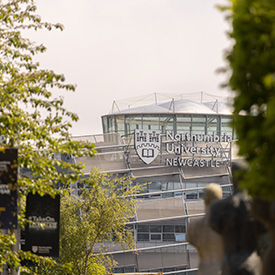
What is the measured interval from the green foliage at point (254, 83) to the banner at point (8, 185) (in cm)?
731

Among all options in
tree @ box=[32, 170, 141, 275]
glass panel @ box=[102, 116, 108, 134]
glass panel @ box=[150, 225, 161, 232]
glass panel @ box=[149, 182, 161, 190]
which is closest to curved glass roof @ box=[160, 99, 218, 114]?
glass panel @ box=[102, 116, 108, 134]

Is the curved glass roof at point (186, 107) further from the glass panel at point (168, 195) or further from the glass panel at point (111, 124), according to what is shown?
the glass panel at point (168, 195)

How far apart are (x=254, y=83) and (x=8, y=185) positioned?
759cm

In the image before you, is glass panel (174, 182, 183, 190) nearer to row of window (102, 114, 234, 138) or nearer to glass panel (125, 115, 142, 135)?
row of window (102, 114, 234, 138)

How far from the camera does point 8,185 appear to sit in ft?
41.5

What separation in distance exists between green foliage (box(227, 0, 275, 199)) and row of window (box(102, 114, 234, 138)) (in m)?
48.3

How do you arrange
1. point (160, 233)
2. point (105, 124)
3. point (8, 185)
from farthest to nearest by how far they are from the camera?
point (105, 124)
point (160, 233)
point (8, 185)

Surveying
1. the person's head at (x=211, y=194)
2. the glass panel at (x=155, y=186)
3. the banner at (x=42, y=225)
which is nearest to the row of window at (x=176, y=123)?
the glass panel at (x=155, y=186)

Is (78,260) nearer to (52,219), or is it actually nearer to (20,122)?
(52,219)

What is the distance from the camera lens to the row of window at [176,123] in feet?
179

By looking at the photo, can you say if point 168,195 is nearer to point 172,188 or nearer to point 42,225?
point 172,188

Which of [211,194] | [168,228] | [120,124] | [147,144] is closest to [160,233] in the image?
[168,228]

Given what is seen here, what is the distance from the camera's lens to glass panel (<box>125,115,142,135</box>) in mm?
54672

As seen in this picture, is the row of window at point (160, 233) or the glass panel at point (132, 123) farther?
the glass panel at point (132, 123)
